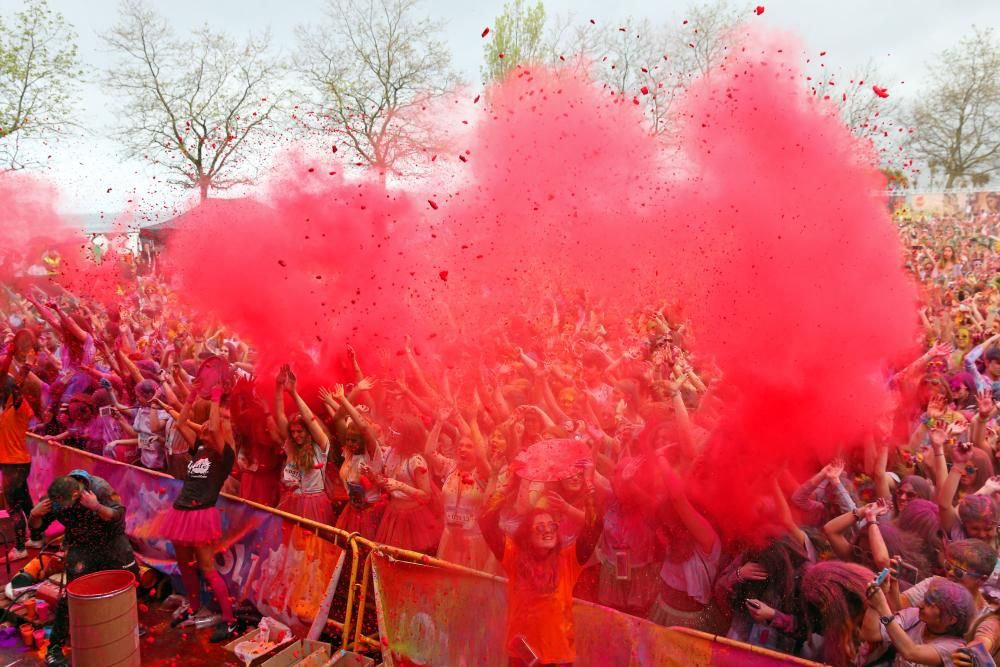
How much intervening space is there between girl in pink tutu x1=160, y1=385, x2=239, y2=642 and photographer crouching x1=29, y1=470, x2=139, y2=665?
0.53 m

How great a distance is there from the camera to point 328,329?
21.4 ft

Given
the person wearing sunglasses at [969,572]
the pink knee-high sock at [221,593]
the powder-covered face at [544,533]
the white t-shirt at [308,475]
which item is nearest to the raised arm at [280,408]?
the white t-shirt at [308,475]

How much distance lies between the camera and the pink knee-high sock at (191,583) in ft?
17.3

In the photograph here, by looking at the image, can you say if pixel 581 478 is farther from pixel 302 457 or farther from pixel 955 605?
pixel 302 457

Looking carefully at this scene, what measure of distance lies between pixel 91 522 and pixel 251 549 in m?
1.14

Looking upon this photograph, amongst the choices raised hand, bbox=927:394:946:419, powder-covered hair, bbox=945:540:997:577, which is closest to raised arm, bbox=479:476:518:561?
powder-covered hair, bbox=945:540:997:577

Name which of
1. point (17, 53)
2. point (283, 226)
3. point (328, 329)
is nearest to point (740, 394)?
point (328, 329)

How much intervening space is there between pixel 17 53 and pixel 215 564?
775 inches

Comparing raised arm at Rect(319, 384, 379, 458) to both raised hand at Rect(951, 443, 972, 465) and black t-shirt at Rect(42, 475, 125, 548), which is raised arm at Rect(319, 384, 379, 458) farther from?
raised hand at Rect(951, 443, 972, 465)

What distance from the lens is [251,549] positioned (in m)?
5.13

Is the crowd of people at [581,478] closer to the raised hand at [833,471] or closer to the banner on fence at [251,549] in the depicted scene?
the raised hand at [833,471]

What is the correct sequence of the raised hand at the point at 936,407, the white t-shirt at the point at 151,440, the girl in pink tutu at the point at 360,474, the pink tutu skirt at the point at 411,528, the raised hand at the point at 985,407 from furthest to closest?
1. the white t-shirt at the point at 151,440
2. the girl in pink tutu at the point at 360,474
3. the pink tutu skirt at the point at 411,528
4. the raised hand at the point at 936,407
5. the raised hand at the point at 985,407

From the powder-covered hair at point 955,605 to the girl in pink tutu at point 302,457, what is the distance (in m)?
4.22

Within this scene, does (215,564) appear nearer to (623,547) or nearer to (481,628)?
(481,628)
